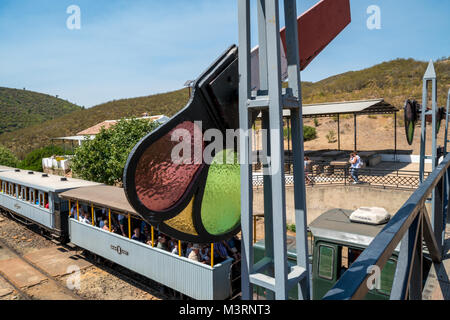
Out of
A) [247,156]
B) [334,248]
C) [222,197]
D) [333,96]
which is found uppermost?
[333,96]

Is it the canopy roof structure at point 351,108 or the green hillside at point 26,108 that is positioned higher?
the green hillside at point 26,108

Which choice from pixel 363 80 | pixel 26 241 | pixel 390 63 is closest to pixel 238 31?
pixel 26 241

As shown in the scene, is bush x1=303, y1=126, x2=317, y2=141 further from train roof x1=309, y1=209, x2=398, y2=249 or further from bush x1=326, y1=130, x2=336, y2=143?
train roof x1=309, y1=209, x2=398, y2=249

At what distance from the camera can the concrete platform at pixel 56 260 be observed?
1130 cm

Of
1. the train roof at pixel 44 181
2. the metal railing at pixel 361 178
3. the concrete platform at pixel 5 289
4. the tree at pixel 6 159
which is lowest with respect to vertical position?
the concrete platform at pixel 5 289

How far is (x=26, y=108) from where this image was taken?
10469 cm

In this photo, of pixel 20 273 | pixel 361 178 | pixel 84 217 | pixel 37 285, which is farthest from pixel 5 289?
pixel 361 178

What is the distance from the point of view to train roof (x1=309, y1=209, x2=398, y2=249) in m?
5.72

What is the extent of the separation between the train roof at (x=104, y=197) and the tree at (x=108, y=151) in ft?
17.5

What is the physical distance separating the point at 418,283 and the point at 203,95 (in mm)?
1846

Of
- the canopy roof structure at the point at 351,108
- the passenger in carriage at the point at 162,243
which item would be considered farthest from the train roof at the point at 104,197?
the canopy roof structure at the point at 351,108

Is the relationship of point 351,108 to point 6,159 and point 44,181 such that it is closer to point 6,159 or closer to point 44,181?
point 44,181

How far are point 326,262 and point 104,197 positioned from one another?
23.3 feet

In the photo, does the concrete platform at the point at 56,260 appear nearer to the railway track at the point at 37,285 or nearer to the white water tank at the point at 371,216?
the railway track at the point at 37,285
